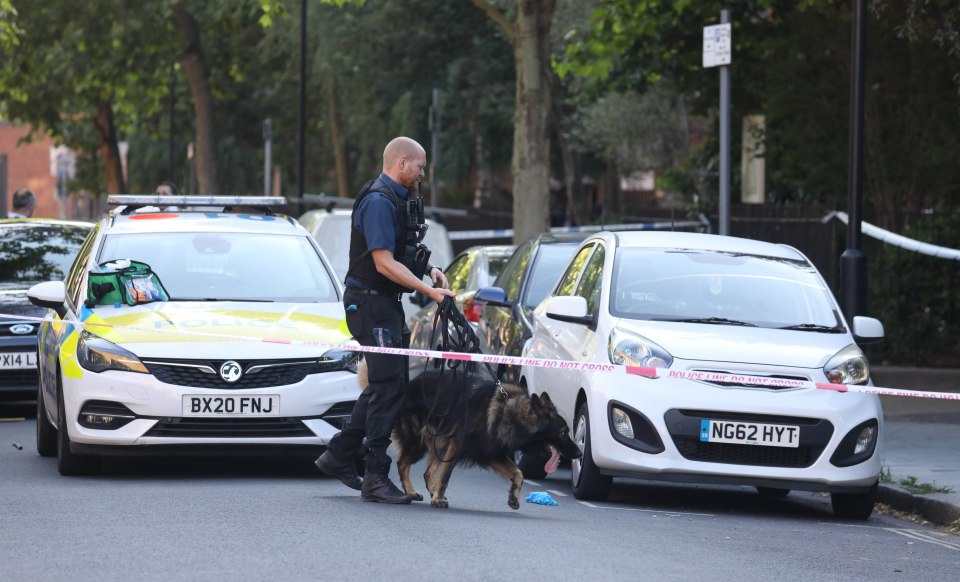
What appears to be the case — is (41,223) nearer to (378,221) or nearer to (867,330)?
(378,221)

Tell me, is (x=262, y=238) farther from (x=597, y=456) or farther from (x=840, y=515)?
(x=840, y=515)

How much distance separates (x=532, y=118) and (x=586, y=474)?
12.1m

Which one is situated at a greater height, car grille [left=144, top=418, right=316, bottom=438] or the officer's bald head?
the officer's bald head

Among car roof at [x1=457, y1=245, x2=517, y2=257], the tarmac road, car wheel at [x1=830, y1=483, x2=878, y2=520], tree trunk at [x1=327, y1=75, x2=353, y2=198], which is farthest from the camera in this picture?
tree trunk at [x1=327, y1=75, x2=353, y2=198]

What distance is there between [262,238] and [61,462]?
2200mm

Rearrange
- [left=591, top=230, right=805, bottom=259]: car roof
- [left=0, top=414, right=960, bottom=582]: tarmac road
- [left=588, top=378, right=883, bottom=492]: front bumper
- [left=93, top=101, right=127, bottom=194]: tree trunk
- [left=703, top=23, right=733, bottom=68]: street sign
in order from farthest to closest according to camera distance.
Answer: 1. [left=93, top=101, right=127, bottom=194]: tree trunk
2. [left=703, top=23, right=733, bottom=68]: street sign
3. [left=591, top=230, right=805, bottom=259]: car roof
4. [left=588, top=378, right=883, bottom=492]: front bumper
5. [left=0, top=414, right=960, bottom=582]: tarmac road

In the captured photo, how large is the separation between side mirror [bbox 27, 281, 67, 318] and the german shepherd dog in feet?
9.68

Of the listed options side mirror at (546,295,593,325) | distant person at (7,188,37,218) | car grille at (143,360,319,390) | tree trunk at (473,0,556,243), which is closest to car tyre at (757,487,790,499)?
side mirror at (546,295,593,325)

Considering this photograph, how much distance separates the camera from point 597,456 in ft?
31.9

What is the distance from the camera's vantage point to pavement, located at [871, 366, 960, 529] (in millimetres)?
10562

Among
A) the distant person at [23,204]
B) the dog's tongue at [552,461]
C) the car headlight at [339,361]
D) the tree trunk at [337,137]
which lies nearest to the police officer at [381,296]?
the dog's tongue at [552,461]

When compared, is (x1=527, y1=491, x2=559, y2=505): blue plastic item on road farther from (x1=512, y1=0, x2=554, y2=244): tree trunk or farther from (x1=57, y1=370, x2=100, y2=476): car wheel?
→ (x1=512, y1=0, x2=554, y2=244): tree trunk

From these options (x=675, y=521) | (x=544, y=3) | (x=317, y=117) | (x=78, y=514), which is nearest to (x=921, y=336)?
(x=544, y=3)

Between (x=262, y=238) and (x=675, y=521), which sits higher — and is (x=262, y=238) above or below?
above
